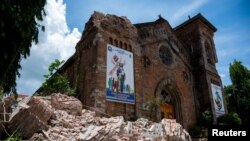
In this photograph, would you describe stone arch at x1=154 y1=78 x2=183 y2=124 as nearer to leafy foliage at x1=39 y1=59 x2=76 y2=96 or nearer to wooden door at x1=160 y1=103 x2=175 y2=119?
wooden door at x1=160 y1=103 x2=175 y2=119

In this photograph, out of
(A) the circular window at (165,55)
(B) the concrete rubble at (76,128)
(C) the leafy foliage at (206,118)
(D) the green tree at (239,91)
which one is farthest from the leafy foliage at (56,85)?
(D) the green tree at (239,91)

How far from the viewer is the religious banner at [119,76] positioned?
16.1 m

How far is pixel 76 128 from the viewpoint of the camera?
9.96 metres

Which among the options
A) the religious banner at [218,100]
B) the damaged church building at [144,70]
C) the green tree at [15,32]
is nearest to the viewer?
the green tree at [15,32]

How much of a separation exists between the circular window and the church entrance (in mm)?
2464

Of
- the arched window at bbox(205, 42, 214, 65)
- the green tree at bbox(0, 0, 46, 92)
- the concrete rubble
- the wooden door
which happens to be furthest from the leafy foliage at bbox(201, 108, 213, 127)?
the green tree at bbox(0, 0, 46, 92)

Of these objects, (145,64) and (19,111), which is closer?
(19,111)

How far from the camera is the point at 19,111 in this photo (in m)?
9.53

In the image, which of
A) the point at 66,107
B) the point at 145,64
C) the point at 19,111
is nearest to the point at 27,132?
the point at 19,111

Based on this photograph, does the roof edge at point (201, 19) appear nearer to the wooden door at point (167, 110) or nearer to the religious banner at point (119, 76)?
the wooden door at point (167, 110)

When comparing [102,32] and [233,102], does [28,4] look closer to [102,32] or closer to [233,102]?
→ [102,32]

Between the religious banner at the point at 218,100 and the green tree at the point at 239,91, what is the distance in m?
5.96

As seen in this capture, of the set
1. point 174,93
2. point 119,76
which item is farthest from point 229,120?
point 119,76

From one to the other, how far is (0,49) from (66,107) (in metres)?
5.16
